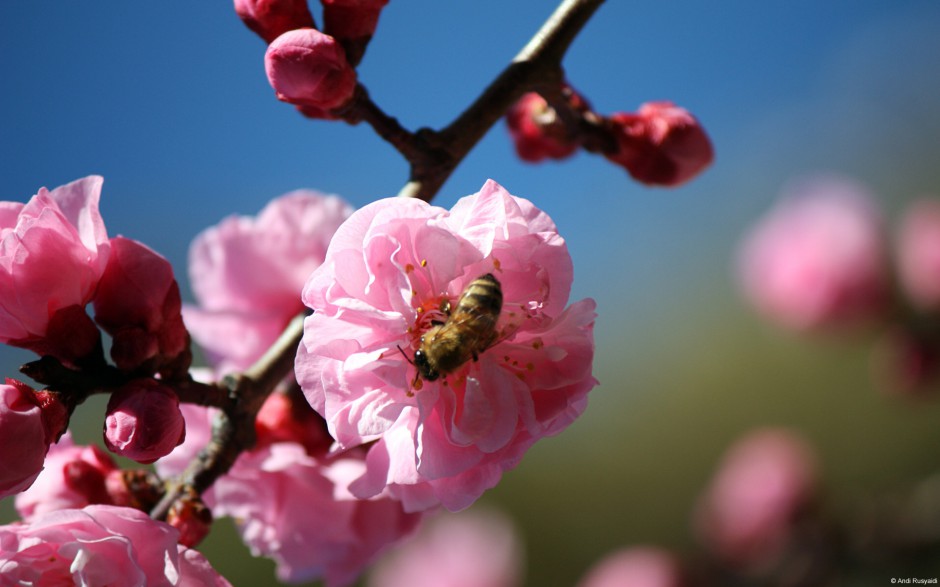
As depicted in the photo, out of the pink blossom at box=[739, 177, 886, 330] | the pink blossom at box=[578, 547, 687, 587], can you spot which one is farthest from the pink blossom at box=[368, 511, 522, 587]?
the pink blossom at box=[739, 177, 886, 330]

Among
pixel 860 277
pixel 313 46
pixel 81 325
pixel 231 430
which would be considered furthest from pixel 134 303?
pixel 860 277

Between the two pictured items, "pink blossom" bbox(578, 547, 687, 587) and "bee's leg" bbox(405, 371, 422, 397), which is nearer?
"bee's leg" bbox(405, 371, 422, 397)

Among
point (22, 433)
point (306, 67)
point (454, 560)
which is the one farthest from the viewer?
point (454, 560)

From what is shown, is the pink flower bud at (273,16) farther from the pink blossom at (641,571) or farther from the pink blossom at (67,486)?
the pink blossom at (641,571)

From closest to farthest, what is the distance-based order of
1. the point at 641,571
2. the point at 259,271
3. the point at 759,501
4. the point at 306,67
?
the point at 306,67 → the point at 259,271 → the point at 641,571 → the point at 759,501

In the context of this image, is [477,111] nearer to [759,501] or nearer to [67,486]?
[67,486]

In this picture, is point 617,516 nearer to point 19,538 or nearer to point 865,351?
point 865,351

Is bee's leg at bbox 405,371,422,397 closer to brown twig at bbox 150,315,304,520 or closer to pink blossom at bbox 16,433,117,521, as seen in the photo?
brown twig at bbox 150,315,304,520
